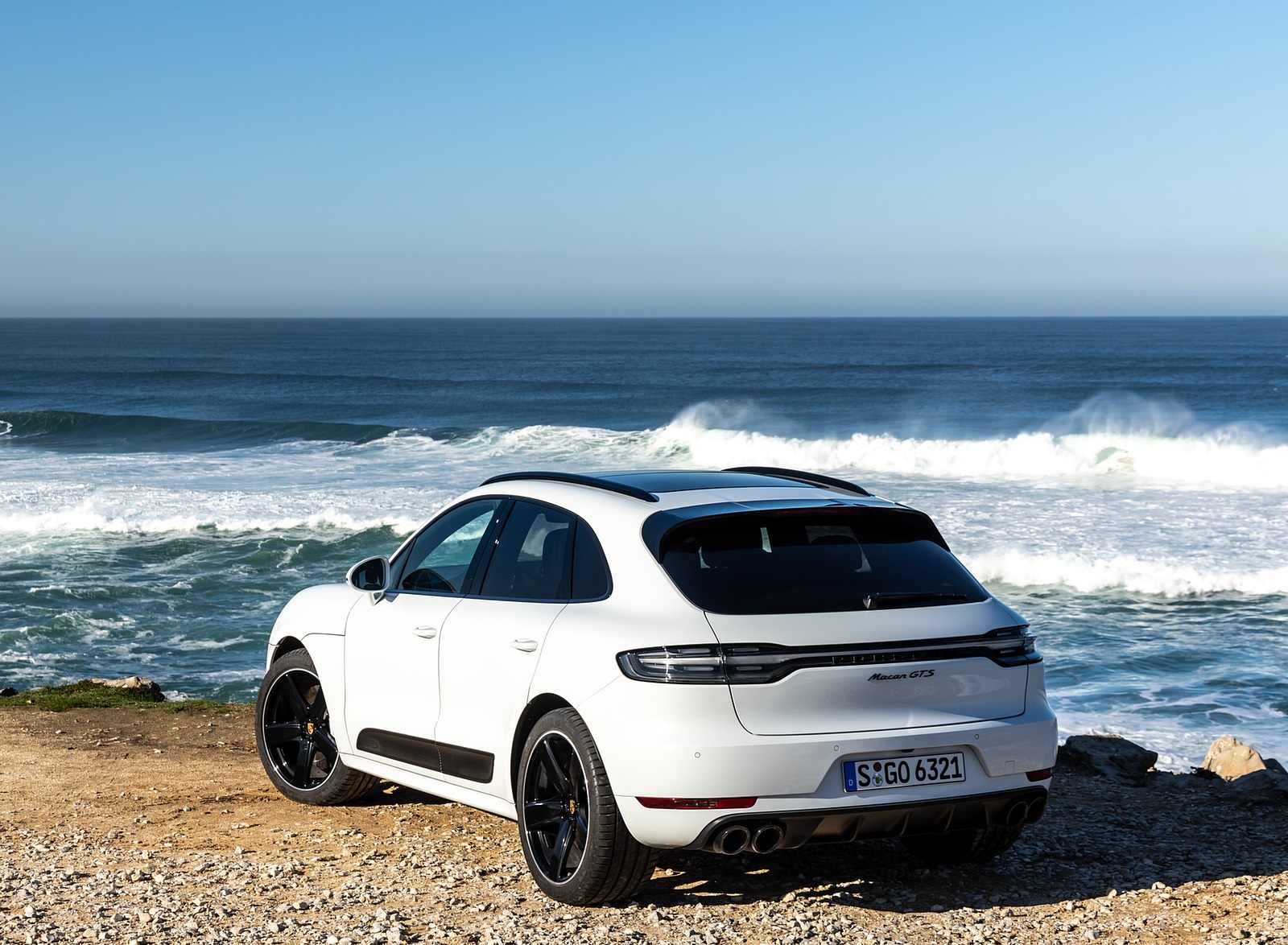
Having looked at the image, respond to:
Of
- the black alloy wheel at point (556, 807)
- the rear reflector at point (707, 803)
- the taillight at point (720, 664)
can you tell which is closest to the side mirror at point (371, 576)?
the black alloy wheel at point (556, 807)

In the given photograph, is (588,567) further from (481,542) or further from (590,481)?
(481,542)

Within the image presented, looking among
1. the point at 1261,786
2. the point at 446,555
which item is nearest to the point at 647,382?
the point at 1261,786

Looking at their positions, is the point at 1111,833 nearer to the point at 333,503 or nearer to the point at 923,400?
the point at 333,503

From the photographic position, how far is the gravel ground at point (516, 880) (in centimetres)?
457

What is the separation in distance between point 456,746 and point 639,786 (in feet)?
3.85

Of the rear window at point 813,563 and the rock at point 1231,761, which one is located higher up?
the rear window at point 813,563

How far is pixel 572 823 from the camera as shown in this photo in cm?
479

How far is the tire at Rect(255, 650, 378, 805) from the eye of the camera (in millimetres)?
6430

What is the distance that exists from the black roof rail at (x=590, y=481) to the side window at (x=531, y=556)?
0.14 metres

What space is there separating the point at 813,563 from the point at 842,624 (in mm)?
281

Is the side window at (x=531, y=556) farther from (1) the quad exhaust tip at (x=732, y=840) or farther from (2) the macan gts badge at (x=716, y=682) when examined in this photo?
(1) the quad exhaust tip at (x=732, y=840)

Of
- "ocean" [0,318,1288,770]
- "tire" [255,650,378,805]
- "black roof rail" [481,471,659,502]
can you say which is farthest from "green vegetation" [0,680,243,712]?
"black roof rail" [481,471,659,502]

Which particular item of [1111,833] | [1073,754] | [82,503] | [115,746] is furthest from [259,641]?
[82,503]

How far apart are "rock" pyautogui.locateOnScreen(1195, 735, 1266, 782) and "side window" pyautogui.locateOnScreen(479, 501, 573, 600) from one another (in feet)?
15.3
